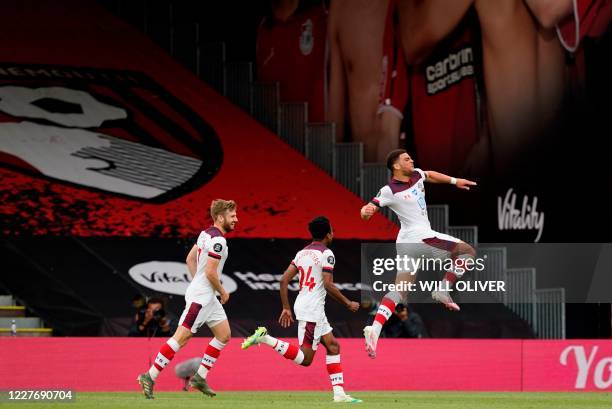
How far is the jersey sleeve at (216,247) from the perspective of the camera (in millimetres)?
14438

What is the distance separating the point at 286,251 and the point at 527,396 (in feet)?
25.3

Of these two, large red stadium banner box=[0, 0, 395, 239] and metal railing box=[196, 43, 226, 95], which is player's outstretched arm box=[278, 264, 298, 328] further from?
metal railing box=[196, 43, 226, 95]

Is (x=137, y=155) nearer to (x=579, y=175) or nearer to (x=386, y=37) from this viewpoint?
(x=386, y=37)

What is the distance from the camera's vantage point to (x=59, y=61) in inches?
1118

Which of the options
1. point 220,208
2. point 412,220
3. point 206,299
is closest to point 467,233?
point 412,220

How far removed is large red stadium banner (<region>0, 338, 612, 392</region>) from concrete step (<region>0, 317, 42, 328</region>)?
3.78 metres

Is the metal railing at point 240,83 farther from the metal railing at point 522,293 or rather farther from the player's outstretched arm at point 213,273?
the player's outstretched arm at point 213,273

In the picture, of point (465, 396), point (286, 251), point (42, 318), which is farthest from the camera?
point (286, 251)

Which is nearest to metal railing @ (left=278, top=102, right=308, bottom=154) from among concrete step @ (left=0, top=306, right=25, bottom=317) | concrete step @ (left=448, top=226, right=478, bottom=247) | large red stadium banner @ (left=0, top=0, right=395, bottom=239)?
large red stadium banner @ (left=0, top=0, right=395, bottom=239)

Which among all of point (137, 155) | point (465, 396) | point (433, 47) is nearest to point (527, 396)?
point (465, 396)

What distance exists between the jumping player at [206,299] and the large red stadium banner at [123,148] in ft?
27.3

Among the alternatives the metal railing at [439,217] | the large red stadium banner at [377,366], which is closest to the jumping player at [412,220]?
the large red stadium banner at [377,366]

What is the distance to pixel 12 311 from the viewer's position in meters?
21.6

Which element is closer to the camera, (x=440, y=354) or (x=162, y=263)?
(x=440, y=354)
